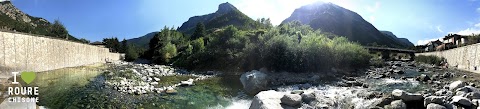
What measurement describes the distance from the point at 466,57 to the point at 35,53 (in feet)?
172

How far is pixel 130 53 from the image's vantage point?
265 feet

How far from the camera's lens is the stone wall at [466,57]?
126ft

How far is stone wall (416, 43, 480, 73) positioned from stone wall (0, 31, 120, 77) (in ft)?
156

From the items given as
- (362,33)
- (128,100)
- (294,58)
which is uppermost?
(362,33)

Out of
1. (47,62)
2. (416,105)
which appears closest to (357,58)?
(416,105)

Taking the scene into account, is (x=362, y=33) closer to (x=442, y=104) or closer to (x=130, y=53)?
(x=130, y=53)

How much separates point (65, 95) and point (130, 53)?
6688 cm

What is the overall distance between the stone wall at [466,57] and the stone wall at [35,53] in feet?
156

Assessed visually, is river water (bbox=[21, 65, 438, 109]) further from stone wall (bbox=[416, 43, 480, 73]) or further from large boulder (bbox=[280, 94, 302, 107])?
stone wall (bbox=[416, 43, 480, 73])

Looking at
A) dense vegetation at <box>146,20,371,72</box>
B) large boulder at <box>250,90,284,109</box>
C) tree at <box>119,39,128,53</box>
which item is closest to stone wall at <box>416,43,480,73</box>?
dense vegetation at <box>146,20,371,72</box>

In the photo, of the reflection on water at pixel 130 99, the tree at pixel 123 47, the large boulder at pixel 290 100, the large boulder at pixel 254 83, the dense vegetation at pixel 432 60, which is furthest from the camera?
the tree at pixel 123 47

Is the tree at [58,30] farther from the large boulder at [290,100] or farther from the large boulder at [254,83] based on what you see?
the large boulder at [290,100]

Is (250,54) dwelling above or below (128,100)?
above

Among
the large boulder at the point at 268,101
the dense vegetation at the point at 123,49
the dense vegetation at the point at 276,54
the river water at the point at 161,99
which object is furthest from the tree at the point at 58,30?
the large boulder at the point at 268,101
